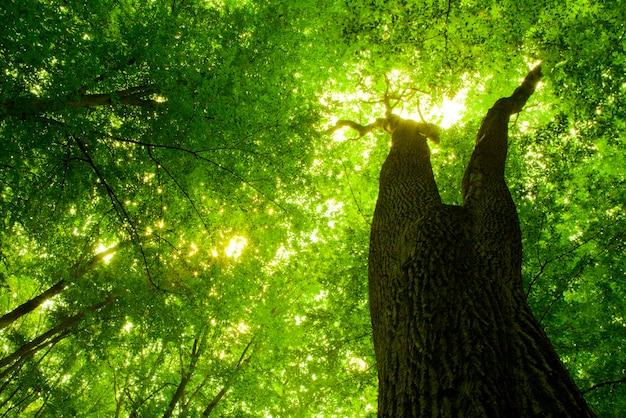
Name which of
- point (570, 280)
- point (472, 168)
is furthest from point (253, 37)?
point (570, 280)

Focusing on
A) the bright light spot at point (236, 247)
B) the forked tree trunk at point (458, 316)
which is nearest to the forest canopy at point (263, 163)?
the bright light spot at point (236, 247)

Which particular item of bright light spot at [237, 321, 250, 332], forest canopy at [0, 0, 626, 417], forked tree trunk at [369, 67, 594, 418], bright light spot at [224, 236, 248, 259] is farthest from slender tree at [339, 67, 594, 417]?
bright light spot at [237, 321, 250, 332]

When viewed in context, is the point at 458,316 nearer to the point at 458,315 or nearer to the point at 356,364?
the point at 458,315

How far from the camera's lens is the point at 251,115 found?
5070 mm

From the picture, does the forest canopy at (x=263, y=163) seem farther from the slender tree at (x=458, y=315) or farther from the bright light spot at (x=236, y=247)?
the slender tree at (x=458, y=315)

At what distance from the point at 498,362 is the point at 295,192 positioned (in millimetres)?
4916

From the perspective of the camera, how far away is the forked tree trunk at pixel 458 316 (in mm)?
1846

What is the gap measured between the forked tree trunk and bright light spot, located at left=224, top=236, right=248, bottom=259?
3.19 meters

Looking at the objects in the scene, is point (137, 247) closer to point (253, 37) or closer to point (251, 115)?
point (251, 115)

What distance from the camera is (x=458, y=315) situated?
A: 2312mm

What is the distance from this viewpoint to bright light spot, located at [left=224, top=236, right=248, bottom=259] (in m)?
6.41

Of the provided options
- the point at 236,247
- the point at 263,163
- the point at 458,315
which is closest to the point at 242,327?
the point at 236,247

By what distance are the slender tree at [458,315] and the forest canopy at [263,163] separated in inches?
88.0

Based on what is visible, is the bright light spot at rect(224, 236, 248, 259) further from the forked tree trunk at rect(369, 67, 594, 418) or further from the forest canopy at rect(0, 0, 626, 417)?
the forked tree trunk at rect(369, 67, 594, 418)
